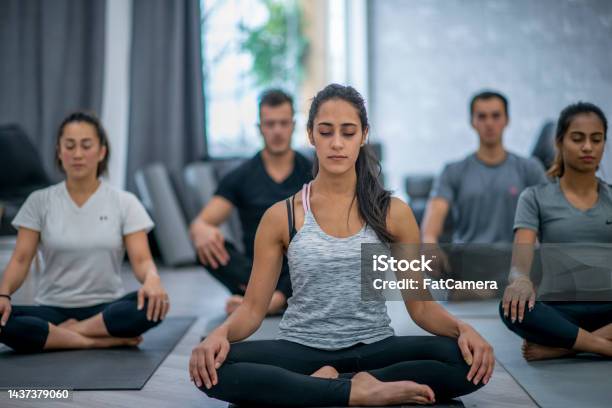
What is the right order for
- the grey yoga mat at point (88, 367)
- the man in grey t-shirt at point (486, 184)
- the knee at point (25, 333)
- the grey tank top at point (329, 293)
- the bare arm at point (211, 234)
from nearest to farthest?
the grey tank top at point (329, 293)
the grey yoga mat at point (88, 367)
the knee at point (25, 333)
the bare arm at point (211, 234)
the man in grey t-shirt at point (486, 184)

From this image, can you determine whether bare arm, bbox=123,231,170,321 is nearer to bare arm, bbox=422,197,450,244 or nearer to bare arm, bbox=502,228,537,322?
bare arm, bbox=502,228,537,322

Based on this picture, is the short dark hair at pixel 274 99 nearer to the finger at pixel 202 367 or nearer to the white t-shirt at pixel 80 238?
the white t-shirt at pixel 80 238

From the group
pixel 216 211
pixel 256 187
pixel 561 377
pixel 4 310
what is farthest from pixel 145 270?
pixel 561 377

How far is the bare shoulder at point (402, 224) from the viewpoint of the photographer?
2193 millimetres

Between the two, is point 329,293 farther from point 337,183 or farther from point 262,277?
point 337,183

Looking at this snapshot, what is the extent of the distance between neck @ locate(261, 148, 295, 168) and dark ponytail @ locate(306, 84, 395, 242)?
51.9 inches

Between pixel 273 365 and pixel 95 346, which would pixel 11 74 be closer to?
pixel 95 346

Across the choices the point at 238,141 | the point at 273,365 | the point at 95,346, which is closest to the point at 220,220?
the point at 95,346

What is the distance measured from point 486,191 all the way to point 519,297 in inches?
49.6

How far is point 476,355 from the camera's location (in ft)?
6.73

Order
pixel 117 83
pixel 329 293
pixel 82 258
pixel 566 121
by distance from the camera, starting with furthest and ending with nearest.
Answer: pixel 117 83 < pixel 82 258 < pixel 566 121 < pixel 329 293

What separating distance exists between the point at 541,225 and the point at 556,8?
7.41 ft

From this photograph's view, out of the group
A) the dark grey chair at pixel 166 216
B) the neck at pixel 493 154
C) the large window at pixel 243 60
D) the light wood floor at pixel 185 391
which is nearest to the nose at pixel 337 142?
the light wood floor at pixel 185 391

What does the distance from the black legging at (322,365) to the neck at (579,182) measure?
0.91m
